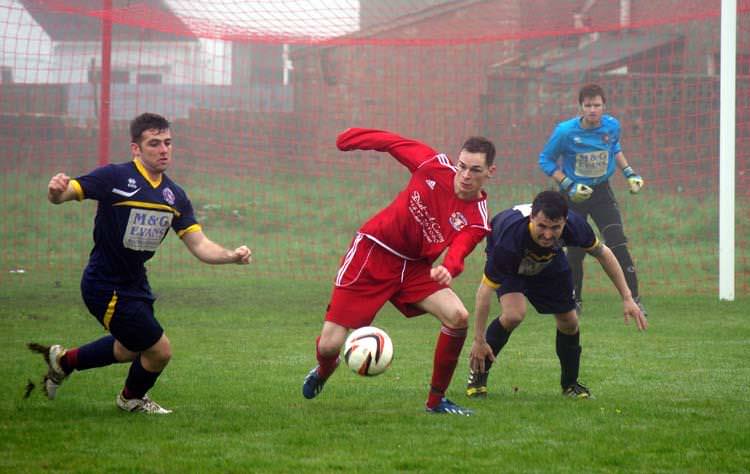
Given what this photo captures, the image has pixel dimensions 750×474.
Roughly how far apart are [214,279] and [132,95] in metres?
12.5

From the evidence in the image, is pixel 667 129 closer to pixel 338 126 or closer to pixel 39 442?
pixel 338 126

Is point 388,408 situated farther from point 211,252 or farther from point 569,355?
point 211,252

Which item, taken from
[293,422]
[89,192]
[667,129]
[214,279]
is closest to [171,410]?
[293,422]

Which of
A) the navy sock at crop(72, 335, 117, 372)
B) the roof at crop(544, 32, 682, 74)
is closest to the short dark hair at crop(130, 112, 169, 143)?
the navy sock at crop(72, 335, 117, 372)

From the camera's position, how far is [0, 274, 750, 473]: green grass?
16.7ft

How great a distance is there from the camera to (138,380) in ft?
20.7

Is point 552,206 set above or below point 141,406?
above

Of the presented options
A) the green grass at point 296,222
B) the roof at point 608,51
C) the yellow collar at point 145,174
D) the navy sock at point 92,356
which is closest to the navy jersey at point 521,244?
the yellow collar at point 145,174

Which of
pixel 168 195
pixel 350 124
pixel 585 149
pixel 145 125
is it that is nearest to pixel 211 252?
pixel 168 195

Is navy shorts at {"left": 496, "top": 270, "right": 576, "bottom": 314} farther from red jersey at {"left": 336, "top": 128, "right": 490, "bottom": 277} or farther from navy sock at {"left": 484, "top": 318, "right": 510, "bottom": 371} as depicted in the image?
red jersey at {"left": 336, "top": 128, "right": 490, "bottom": 277}

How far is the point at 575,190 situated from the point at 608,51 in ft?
48.7

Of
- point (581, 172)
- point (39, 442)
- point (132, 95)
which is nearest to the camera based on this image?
point (39, 442)

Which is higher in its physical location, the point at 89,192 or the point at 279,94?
the point at 279,94

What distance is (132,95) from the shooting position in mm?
26406
